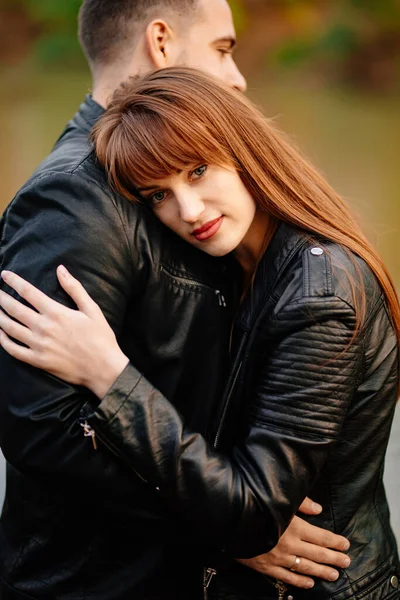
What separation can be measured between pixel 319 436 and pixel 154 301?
51cm

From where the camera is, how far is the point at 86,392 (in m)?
1.84

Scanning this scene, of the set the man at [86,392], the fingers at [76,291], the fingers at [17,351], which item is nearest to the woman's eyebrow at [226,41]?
the man at [86,392]

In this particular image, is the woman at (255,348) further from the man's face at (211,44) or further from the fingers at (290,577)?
the man's face at (211,44)

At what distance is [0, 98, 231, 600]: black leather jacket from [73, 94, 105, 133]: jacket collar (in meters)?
0.02

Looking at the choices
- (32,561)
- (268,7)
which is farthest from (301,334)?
(268,7)

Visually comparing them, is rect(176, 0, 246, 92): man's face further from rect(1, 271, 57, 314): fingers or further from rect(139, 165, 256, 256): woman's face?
rect(1, 271, 57, 314): fingers

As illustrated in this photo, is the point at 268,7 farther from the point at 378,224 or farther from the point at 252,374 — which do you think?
the point at 252,374

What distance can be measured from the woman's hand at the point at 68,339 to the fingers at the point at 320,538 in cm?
60

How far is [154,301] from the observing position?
6.54 ft

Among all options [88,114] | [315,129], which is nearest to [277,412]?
[88,114]

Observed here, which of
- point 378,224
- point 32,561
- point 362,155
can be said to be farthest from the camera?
point 362,155

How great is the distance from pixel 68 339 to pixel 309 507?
2.26 ft

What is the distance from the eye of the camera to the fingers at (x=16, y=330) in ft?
5.93

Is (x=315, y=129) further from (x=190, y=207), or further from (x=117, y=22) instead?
(x=190, y=207)
